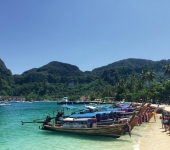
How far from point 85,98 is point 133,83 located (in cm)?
6373

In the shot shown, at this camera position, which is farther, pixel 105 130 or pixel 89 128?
pixel 89 128

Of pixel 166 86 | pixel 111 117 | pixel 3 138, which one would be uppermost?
pixel 166 86

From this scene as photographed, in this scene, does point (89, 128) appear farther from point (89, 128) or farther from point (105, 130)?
point (105, 130)

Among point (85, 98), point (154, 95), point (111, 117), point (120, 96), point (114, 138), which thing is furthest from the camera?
point (85, 98)

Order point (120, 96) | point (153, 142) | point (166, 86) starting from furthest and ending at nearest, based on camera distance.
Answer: point (120, 96) < point (166, 86) < point (153, 142)

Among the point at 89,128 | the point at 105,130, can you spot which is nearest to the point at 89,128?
the point at 89,128

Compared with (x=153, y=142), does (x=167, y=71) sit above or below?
above

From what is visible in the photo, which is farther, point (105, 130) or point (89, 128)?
point (89, 128)

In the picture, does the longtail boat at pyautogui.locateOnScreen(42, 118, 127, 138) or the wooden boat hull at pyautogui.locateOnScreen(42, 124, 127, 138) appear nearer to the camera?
the wooden boat hull at pyautogui.locateOnScreen(42, 124, 127, 138)

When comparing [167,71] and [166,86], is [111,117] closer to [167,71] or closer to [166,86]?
[166,86]

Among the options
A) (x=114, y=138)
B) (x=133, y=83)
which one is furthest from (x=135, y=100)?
(x=114, y=138)

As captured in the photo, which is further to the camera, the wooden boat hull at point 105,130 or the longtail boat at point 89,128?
the longtail boat at point 89,128

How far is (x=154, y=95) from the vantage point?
2876 inches

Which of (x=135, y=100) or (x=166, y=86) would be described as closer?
(x=166, y=86)
